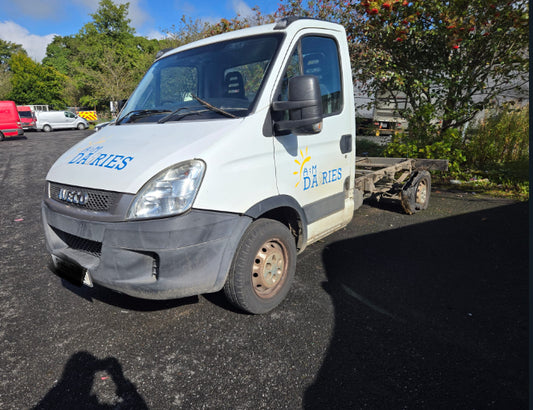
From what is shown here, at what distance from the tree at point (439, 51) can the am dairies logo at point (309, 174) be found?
Answer: 4569mm

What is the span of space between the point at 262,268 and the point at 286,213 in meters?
0.55

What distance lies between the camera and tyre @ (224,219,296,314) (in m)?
2.72

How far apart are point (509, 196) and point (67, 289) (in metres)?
7.15

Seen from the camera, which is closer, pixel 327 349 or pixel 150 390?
pixel 150 390

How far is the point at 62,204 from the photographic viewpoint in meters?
2.77

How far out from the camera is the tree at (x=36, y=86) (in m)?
49.0

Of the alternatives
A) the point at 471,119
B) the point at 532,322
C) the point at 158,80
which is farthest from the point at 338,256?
the point at 471,119

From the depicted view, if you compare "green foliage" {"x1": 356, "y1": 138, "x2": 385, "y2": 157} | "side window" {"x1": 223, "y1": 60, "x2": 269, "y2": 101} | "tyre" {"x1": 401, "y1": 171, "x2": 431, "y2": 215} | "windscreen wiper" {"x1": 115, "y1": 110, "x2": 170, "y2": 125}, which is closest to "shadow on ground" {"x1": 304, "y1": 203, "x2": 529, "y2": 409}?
"tyre" {"x1": 401, "y1": 171, "x2": 431, "y2": 215}

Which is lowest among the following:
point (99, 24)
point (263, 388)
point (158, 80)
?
point (263, 388)

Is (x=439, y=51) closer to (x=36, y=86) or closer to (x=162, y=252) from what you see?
(x=162, y=252)

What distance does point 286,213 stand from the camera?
3203 millimetres

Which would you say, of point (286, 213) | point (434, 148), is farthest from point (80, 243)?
point (434, 148)

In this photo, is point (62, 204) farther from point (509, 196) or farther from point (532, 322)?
point (509, 196)

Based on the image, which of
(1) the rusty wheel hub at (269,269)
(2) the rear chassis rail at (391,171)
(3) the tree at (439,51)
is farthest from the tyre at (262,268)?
(3) the tree at (439,51)
